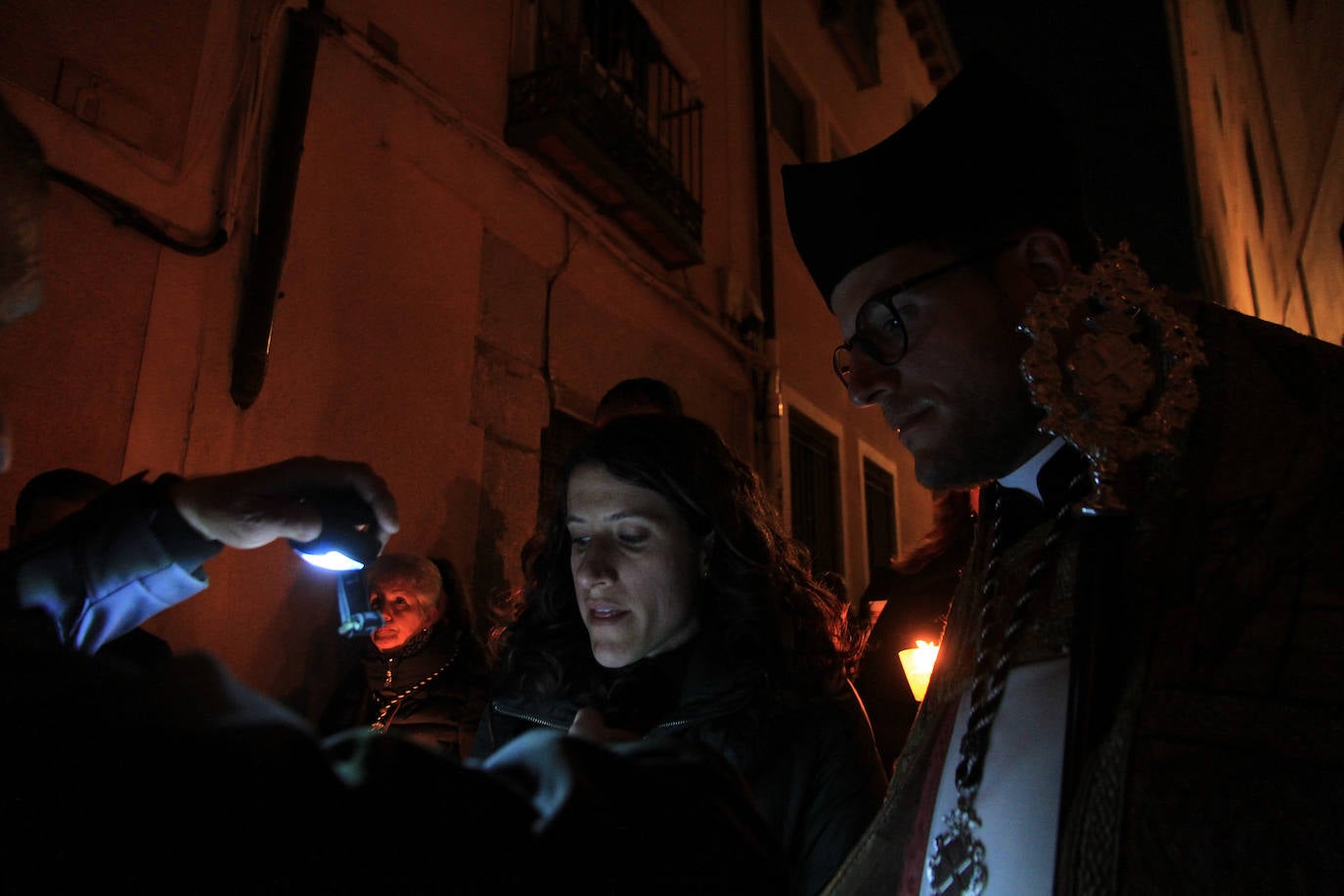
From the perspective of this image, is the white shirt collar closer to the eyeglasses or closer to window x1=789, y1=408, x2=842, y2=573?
the eyeglasses

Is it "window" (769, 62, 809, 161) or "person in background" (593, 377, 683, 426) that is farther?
"window" (769, 62, 809, 161)

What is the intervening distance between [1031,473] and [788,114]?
9438mm

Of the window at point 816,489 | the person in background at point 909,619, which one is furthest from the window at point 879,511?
the person in background at point 909,619

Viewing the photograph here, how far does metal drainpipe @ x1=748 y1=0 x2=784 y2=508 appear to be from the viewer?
7.75m

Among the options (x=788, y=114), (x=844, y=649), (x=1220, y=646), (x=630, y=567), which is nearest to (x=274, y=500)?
(x=630, y=567)

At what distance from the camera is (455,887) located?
1.53 feet

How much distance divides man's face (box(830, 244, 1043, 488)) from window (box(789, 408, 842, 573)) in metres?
6.60

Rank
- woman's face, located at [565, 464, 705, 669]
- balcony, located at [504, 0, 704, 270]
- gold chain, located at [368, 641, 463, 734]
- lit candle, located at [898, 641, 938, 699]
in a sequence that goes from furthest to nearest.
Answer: balcony, located at [504, 0, 704, 270] → gold chain, located at [368, 641, 463, 734] → lit candle, located at [898, 641, 938, 699] → woman's face, located at [565, 464, 705, 669]

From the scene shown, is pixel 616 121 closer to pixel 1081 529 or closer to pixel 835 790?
pixel 835 790

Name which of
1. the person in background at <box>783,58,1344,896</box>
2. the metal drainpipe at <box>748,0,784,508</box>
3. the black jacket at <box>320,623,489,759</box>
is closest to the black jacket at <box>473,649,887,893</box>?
the person in background at <box>783,58,1344,896</box>

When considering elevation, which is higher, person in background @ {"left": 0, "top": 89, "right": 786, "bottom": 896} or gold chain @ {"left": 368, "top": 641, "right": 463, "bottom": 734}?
gold chain @ {"left": 368, "top": 641, "right": 463, "bottom": 734}

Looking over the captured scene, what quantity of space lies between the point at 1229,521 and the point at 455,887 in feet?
3.37

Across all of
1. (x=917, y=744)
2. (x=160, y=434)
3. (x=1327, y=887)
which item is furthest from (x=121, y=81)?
(x=1327, y=887)

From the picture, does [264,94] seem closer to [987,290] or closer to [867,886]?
[987,290]
